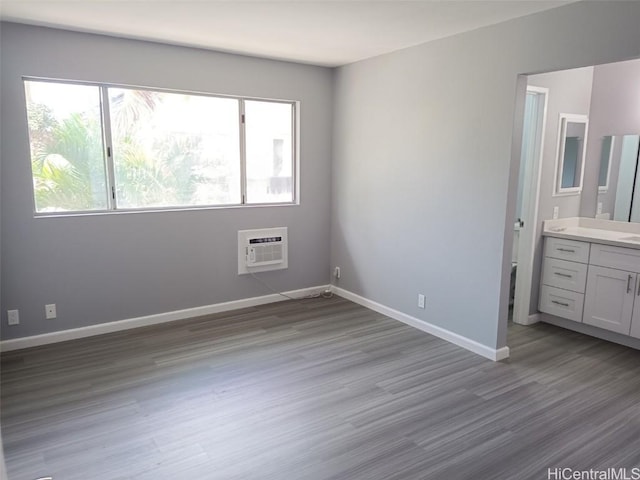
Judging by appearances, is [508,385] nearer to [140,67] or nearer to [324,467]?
[324,467]

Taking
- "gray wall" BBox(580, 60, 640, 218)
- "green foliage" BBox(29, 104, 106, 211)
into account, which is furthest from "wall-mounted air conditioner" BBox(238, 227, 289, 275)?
"gray wall" BBox(580, 60, 640, 218)

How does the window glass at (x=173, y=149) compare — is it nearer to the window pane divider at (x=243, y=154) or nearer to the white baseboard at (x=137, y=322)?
the window pane divider at (x=243, y=154)

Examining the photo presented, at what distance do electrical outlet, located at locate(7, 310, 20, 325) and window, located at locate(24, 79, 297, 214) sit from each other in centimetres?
84

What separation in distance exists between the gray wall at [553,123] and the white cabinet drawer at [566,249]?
0.26 ft

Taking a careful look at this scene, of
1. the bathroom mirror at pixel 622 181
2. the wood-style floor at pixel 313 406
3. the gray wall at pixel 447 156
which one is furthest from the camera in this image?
the bathroom mirror at pixel 622 181

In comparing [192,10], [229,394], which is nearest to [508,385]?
[229,394]

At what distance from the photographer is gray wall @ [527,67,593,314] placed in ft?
13.4

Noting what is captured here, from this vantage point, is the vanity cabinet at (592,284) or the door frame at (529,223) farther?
the door frame at (529,223)

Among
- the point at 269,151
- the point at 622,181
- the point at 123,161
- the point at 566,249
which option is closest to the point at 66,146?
the point at 123,161

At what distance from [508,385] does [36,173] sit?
3943mm

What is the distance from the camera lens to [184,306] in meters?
4.36

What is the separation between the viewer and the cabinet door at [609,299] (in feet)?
12.1

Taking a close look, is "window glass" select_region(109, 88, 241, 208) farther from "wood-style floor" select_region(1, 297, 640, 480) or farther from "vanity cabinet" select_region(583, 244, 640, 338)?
"vanity cabinet" select_region(583, 244, 640, 338)

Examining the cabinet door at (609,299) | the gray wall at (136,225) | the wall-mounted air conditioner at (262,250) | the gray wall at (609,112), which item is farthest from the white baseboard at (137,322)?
the gray wall at (609,112)
